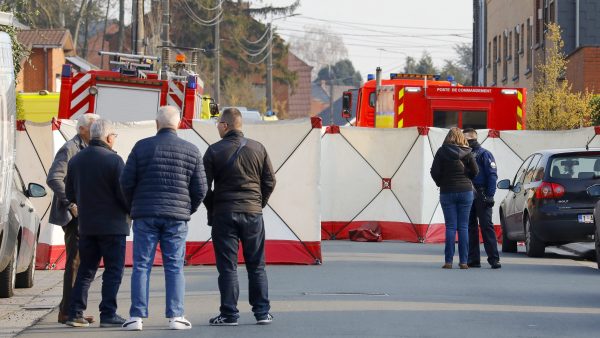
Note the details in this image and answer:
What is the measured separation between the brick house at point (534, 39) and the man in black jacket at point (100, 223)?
25.8 meters

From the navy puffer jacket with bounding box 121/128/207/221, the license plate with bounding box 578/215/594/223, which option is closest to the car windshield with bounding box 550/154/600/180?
the license plate with bounding box 578/215/594/223

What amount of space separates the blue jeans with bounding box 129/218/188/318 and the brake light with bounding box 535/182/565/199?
346 inches

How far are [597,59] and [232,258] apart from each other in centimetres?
2568

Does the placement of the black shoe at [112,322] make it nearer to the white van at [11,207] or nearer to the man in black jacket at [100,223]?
the man in black jacket at [100,223]

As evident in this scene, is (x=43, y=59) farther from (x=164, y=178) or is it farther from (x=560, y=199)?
(x=164, y=178)

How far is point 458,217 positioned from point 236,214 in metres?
6.55

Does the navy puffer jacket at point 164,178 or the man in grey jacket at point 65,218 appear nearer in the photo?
the navy puffer jacket at point 164,178

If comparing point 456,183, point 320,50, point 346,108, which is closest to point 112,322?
point 456,183

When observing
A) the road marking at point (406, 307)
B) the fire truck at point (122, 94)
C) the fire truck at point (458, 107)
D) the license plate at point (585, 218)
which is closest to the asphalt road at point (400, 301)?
the road marking at point (406, 307)

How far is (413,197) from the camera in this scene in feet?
81.7

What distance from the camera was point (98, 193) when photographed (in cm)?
1177

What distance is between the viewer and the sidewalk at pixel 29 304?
1191cm

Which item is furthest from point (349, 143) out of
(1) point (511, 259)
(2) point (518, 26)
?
(2) point (518, 26)

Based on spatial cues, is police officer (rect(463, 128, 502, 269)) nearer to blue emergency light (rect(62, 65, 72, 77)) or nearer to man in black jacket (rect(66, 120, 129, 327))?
man in black jacket (rect(66, 120, 129, 327))
